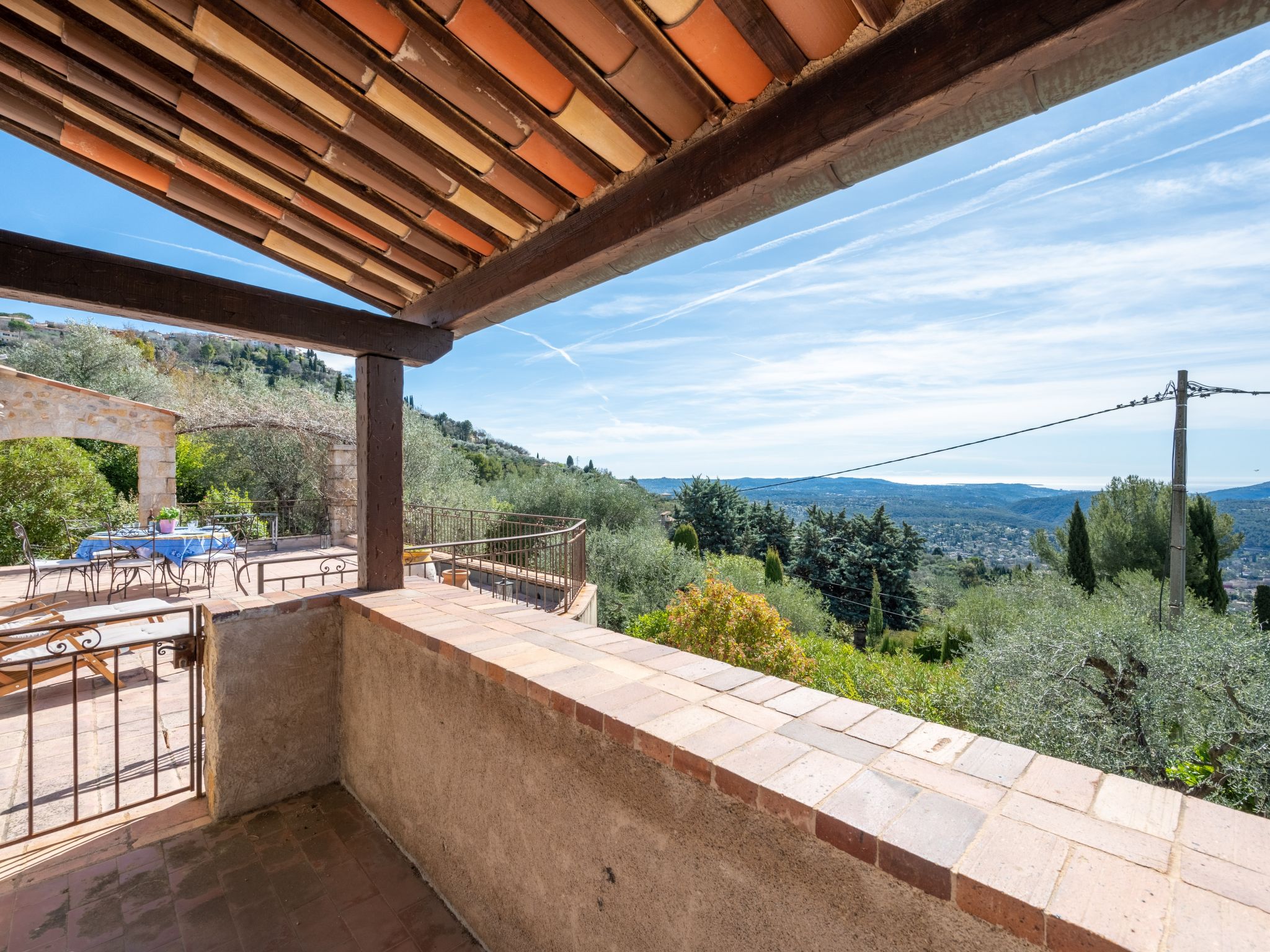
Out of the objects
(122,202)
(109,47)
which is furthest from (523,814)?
(122,202)

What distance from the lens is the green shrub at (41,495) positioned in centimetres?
827

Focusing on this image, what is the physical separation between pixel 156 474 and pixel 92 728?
6916 mm

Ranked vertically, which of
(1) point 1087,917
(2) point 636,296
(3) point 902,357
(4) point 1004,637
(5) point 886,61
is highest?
(2) point 636,296

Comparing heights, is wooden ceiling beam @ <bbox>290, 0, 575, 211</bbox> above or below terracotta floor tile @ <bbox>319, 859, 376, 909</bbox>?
above

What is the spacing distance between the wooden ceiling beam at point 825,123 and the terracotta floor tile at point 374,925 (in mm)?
2433

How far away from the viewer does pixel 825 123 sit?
1.26 metres

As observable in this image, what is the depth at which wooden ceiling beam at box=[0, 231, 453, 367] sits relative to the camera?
6.26 feet

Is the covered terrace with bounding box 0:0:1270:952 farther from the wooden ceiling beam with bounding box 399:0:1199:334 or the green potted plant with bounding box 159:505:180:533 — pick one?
the green potted plant with bounding box 159:505:180:533

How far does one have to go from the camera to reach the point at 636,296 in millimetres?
18438

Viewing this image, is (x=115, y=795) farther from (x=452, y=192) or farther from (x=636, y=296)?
(x=636, y=296)

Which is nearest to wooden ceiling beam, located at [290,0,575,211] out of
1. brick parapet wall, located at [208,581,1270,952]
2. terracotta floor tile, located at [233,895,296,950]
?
brick parapet wall, located at [208,581,1270,952]

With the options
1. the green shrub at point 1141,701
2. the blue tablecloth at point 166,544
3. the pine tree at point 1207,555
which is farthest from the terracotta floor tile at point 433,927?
the pine tree at point 1207,555

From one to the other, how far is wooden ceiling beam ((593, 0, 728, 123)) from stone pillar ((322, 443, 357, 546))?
9634mm

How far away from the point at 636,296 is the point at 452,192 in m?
17.1
